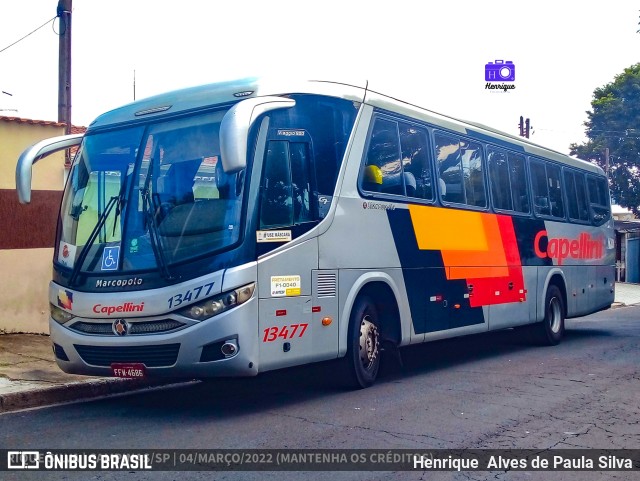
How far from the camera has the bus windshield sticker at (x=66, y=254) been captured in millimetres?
8812

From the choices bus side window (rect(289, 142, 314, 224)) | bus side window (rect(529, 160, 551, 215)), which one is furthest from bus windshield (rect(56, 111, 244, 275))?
bus side window (rect(529, 160, 551, 215))

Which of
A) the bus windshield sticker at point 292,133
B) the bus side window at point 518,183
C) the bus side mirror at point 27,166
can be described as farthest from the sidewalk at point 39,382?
the bus side window at point 518,183

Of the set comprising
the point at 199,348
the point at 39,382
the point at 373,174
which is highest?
the point at 373,174

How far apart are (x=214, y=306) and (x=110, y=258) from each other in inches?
51.2

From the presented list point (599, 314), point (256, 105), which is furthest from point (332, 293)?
point (599, 314)

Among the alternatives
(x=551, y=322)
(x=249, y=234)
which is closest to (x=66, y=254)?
(x=249, y=234)

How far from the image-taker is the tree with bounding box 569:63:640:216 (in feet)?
169

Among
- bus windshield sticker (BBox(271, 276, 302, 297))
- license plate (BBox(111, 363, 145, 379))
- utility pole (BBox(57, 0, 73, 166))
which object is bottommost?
license plate (BBox(111, 363, 145, 379))

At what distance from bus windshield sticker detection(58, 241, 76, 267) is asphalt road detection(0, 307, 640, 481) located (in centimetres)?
149

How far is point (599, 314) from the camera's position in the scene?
24.8 meters

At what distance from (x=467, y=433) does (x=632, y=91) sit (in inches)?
1945

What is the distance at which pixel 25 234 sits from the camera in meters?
13.7

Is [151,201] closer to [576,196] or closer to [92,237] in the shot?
[92,237]

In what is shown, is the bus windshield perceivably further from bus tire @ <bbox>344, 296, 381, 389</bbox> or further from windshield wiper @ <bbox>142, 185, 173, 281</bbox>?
bus tire @ <bbox>344, 296, 381, 389</bbox>
